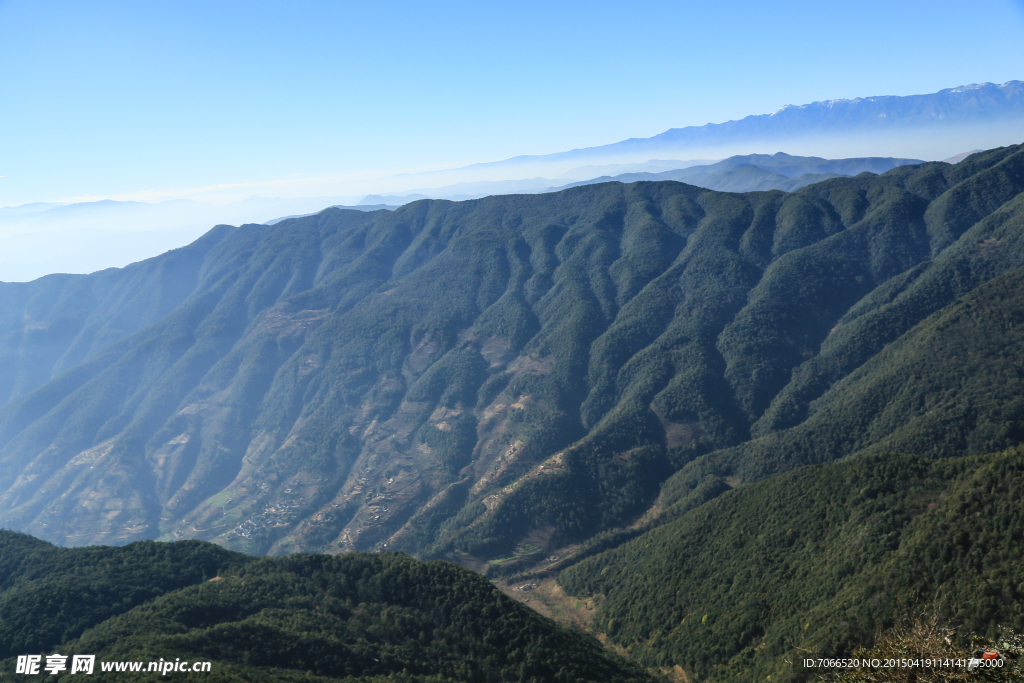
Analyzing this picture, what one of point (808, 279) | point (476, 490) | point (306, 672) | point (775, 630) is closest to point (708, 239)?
point (808, 279)

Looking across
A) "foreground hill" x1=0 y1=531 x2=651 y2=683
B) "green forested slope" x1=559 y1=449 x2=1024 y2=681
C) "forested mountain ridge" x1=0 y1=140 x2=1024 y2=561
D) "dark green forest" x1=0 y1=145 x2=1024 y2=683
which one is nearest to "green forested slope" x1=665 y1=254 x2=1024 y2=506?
"dark green forest" x1=0 y1=145 x2=1024 y2=683

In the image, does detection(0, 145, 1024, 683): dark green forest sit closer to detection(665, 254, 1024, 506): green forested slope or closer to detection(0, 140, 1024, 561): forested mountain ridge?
detection(665, 254, 1024, 506): green forested slope

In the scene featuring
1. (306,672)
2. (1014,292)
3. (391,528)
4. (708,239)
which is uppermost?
(708,239)

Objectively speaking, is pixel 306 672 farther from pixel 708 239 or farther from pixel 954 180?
pixel 954 180

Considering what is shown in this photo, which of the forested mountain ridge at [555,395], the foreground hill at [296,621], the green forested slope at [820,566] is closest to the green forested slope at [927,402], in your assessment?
the forested mountain ridge at [555,395]

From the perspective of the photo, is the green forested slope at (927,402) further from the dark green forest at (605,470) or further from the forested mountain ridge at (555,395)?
the forested mountain ridge at (555,395)

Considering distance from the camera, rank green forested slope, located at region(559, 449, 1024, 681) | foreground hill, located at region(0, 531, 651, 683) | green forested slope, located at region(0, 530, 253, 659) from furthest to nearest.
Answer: green forested slope, located at region(0, 530, 253, 659) → foreground hill, located at region(0, 531, 651, 683) → green forested slope, located at region(559, 449, 1024, 681)
